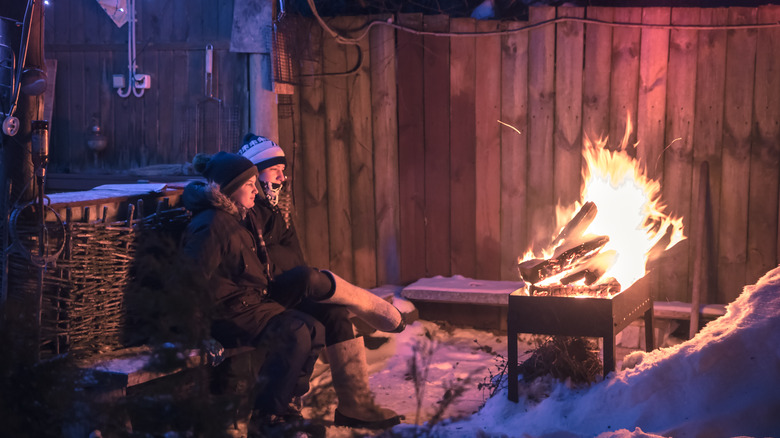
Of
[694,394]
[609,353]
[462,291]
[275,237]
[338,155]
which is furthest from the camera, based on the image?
[338,155]

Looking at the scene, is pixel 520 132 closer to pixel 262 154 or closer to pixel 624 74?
pixel 624 74

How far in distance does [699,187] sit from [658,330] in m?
1.21

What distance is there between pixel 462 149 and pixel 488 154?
0.23 metres

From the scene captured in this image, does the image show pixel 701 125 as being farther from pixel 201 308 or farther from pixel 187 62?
pixel 201 308

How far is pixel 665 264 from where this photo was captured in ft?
21.5

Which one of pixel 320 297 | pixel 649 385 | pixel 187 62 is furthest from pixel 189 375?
pixel 187 62

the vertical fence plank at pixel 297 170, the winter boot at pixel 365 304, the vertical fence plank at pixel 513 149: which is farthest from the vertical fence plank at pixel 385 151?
the winter boot at pixel 365 304

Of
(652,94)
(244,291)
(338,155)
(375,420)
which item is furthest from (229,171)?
(652,94)

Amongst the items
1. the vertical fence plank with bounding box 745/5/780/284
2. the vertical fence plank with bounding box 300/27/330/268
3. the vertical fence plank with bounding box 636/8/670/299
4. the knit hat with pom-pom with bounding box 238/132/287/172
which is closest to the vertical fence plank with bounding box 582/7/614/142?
the vertical fence plank with bounding box 636/8/670/299

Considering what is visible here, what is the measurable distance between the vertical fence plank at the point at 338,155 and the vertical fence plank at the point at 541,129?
5.18ft

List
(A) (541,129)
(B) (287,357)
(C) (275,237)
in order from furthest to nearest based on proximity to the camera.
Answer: (A) (541,129), (C) (275,237), (B) (287,357)

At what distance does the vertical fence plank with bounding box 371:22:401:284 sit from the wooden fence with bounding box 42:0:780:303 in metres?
0.01

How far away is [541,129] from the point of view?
6695 mm

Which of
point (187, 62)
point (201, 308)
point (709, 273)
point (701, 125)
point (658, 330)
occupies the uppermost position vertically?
point (187, 62)
